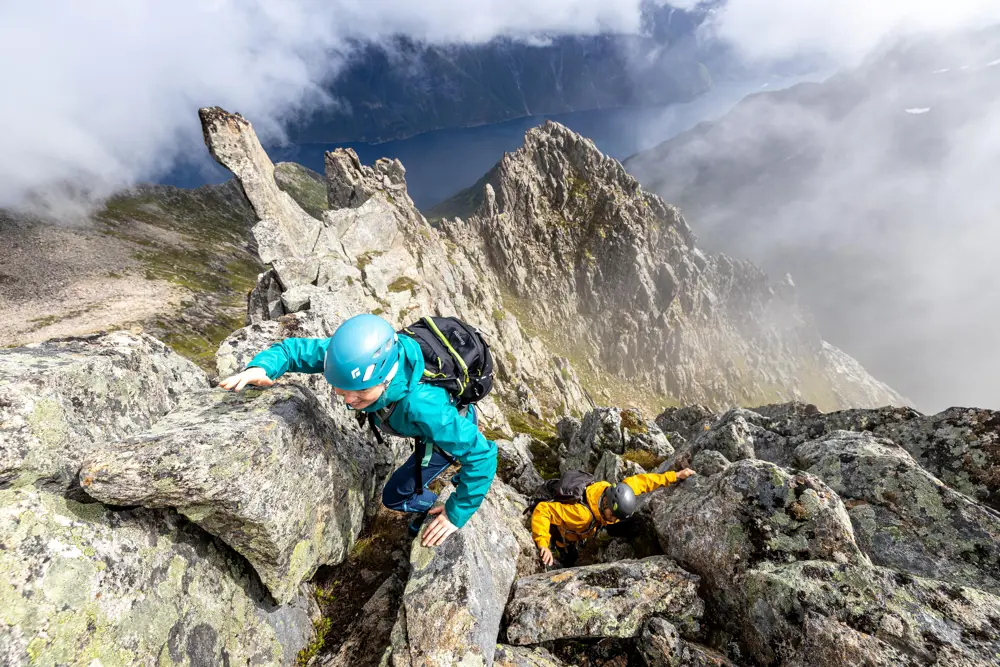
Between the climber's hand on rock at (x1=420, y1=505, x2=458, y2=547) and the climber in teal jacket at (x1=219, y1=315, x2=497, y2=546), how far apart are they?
0.06 feet

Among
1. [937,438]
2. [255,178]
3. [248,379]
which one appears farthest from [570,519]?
[255,178]

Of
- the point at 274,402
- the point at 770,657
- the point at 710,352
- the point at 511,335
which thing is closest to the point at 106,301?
the point at 511,335

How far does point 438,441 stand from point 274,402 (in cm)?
356

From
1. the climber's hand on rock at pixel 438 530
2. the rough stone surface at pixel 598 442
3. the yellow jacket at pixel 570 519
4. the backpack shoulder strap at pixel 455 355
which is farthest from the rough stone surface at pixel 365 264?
the rough stone surface at pixel 598 442

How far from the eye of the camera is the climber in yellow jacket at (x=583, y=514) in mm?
11070

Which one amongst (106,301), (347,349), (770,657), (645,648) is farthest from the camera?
(106,301)

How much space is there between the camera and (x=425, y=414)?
6668mm

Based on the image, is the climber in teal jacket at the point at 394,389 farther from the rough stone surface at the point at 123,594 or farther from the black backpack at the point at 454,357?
the rough stone surface at the point at 123,594

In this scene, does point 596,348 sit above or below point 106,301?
above

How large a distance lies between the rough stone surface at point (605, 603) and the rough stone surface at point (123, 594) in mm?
4383

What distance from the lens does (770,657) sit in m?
7.01

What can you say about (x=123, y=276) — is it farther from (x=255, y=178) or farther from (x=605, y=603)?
(x=605, y=603)

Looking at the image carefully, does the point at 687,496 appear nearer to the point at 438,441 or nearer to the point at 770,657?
the point at 770,657

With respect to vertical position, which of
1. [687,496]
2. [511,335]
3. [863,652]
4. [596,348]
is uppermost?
[596,348]
